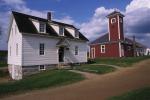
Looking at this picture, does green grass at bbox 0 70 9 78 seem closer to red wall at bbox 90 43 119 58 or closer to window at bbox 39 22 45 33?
window at bbox 39 22 45 33

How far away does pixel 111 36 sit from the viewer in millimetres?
41812

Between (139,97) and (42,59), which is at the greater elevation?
(42,59)

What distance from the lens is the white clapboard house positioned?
2431 cm

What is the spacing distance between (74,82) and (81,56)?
16.4 meters

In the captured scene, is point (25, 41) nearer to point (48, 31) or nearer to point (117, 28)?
point (48, 31)

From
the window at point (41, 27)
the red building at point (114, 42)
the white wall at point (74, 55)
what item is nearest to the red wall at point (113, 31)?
the red building at point (114, 42)


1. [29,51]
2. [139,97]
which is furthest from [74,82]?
[29,51]

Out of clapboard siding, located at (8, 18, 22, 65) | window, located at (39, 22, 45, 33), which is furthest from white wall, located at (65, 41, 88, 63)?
clapboard siding, located at (8, 18, 22, 65)


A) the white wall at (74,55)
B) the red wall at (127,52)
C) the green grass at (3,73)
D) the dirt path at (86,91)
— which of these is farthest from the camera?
the red wall at (127,52)

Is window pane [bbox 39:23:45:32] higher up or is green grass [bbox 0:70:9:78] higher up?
window pane [bbox 39:23:45:32]

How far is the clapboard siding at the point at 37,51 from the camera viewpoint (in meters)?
24.2

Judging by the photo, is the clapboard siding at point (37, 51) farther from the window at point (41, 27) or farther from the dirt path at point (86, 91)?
the dirt path at point (86, 91)

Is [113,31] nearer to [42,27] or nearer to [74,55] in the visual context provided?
[74,55]

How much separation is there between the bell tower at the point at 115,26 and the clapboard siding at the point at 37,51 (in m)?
16.9
